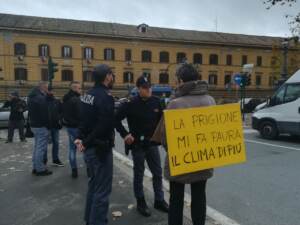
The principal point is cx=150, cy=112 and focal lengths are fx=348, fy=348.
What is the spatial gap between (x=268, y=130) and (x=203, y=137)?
10210 mm

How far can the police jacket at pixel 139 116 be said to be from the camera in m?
4.54

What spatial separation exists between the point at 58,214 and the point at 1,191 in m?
1.67

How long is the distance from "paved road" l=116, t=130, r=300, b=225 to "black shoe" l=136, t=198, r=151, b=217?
3.42 ft

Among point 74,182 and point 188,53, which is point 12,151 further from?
point 188,53

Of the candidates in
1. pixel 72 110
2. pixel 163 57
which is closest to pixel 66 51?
pixel 163 57

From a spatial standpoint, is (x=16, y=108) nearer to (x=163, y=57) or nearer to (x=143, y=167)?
(x=143, y=167)

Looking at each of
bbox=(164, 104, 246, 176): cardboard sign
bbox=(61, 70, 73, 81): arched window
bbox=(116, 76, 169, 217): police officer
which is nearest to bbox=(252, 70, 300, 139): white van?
bbox=(116, 76, 169, 217): police officer

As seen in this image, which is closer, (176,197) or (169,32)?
(176,197)

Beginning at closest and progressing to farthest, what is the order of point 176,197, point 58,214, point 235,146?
point 176,197 < point 235,146 < point 58,214

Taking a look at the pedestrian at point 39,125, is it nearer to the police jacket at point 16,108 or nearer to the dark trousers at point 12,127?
the police jacket at point 16,108

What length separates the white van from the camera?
11859 mm

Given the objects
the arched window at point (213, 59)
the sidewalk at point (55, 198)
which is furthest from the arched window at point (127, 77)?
the sidewalk at point (55, 198)

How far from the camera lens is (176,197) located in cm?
342

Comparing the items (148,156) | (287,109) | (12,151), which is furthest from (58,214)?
(287,109)
